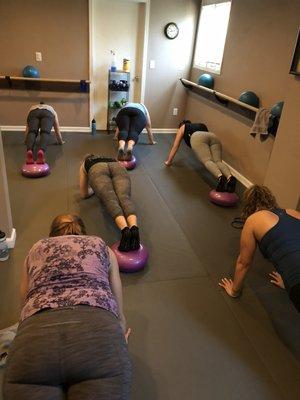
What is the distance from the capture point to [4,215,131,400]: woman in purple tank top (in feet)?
3.28

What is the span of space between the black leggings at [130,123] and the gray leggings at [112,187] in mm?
1629

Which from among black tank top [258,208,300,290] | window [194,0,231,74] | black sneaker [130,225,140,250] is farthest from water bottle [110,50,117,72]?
black tank top [258,208,300,290]

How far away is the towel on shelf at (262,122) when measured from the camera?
11.7ft

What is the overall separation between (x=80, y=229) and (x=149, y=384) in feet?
3.05

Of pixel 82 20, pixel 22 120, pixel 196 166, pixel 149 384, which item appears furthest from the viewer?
pixel 22 120

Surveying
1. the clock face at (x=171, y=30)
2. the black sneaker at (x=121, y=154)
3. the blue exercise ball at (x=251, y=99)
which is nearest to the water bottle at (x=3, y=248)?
the black sneaker at (x=121, y=154)

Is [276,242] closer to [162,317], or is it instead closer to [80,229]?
[162,317]

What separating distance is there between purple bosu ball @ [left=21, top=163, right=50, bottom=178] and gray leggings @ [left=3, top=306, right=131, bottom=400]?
3019 millimetres

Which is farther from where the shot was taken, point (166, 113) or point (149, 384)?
point (166, 113)

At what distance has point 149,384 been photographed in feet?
5.52

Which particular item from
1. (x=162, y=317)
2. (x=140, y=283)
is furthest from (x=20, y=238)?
(x=162, y=317)

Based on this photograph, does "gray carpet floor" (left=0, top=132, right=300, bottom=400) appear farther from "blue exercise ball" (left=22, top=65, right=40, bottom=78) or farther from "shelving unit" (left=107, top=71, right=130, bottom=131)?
"shelving unit" (left=107, top=71, right=130, bottom=131)

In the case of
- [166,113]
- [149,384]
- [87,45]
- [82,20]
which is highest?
[82,20]

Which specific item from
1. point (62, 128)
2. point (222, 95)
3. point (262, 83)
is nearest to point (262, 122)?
point (262, 83)
